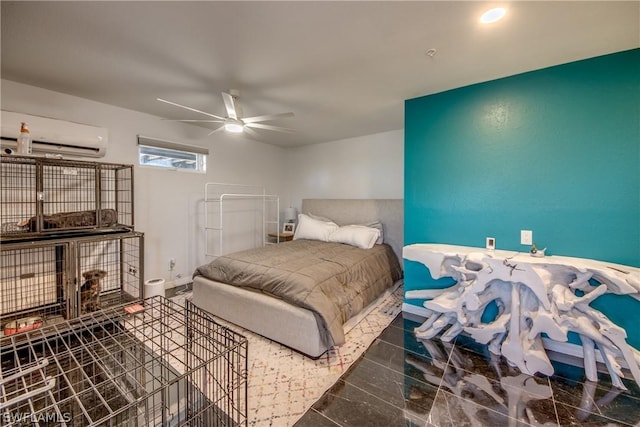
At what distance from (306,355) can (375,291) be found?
4.11ft

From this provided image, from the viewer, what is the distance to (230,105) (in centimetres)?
248

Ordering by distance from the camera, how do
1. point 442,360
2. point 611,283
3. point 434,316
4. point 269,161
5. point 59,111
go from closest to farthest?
point 611,283 → point 442,360 → point 434,316 → point 59,111 → point 269,161

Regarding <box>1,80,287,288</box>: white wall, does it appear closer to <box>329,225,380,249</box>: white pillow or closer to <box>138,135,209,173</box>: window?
<box>138,135,209,173</box>: window

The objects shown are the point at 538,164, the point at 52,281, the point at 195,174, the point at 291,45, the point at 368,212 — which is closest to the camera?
the point at 291,45

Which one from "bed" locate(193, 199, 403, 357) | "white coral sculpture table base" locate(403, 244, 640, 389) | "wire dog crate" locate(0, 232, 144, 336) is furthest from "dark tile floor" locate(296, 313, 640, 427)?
"wire dog crate" locate(0, 232, 144, 336)

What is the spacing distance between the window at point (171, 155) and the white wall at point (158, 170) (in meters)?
0.08

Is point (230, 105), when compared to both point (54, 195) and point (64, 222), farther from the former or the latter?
point (54, 195)

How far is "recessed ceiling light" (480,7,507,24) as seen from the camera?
167cm

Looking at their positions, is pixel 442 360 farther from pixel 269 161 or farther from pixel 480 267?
pixel 269 161

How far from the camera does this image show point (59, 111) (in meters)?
2.84

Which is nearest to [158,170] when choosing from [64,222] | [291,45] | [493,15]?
[64,222]

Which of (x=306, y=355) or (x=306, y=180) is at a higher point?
(x=306, y=180)

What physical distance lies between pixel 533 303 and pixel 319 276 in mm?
1725

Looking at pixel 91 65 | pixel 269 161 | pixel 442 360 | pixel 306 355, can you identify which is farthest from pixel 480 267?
pixel 269 161
